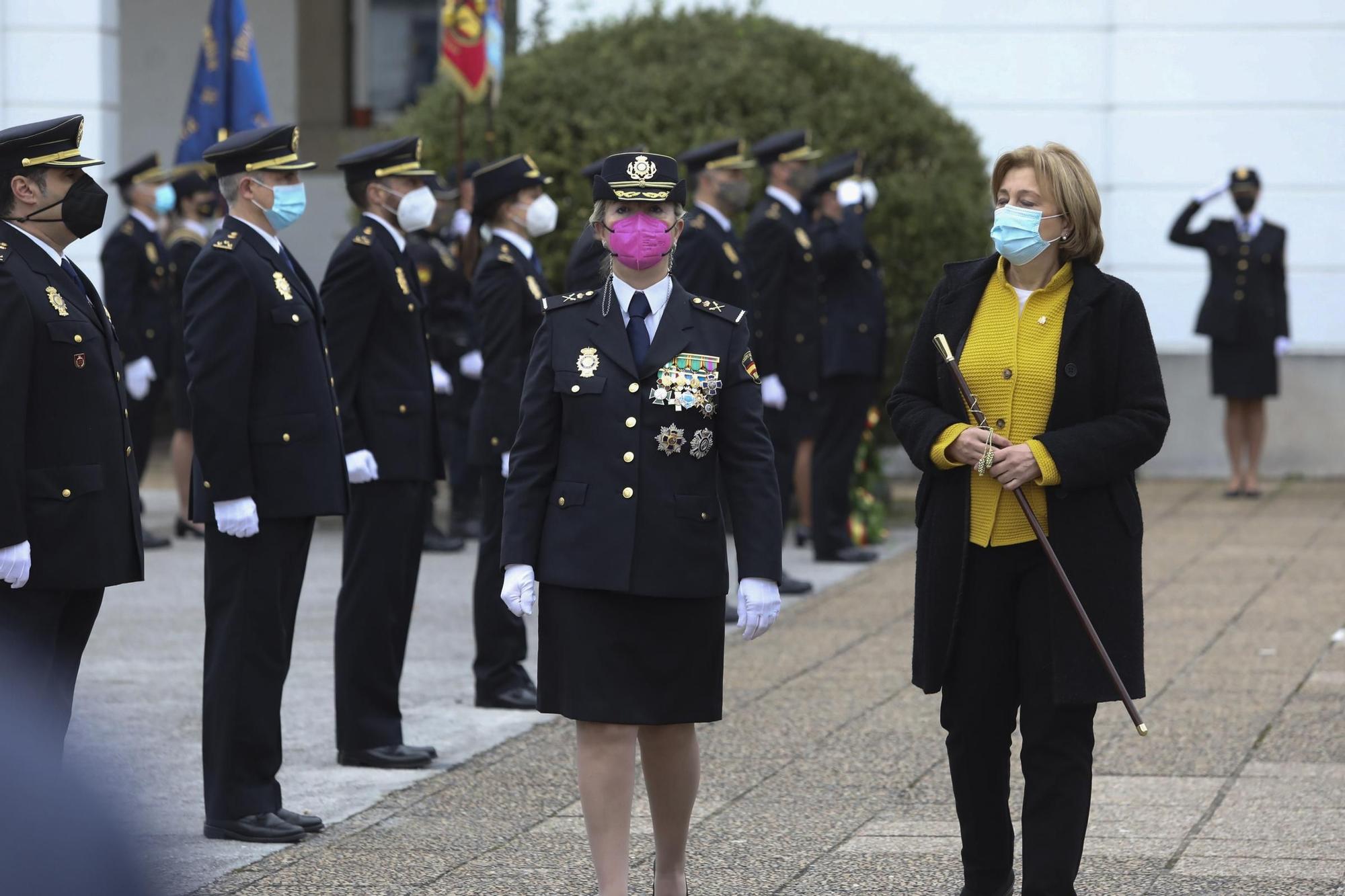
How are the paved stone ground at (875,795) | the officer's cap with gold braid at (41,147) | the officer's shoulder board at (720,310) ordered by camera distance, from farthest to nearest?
the paved stone ground at (875,795), the officer's cap with gold braid at (41,147), the officer's shoulder board at (720,310)

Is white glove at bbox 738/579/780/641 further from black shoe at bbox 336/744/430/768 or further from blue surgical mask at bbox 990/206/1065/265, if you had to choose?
black shoe at bbox 336/744/430/768

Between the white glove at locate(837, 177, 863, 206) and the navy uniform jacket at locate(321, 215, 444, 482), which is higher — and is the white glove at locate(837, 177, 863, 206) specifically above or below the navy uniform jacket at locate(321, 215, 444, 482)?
above

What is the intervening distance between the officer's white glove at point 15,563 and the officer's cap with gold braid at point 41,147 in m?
0.96

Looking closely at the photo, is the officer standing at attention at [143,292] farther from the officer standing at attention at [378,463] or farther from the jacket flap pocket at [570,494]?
the jacket flap pocket at [570,494]

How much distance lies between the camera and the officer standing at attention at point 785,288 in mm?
10242

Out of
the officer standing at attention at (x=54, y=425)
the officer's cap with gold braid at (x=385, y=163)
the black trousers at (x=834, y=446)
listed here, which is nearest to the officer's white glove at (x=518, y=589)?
the officer standing at attention at (x=54, y=425)

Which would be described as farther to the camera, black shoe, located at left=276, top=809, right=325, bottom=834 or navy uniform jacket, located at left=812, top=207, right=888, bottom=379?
navy uniform jacket, located at left=812, top=207, right=888, bottom=379

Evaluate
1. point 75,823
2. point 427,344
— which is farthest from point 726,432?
point 75,823

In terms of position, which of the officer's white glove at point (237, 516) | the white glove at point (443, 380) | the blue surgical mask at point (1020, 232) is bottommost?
the white glove at point (443, 380)

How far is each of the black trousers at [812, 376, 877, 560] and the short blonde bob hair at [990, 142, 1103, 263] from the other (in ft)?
20.1

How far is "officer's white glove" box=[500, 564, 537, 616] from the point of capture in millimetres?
4574

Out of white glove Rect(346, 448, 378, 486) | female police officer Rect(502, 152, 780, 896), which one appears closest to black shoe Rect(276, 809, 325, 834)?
white glove Rect(346, 448, 378, 486)

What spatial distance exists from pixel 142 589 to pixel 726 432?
627cm

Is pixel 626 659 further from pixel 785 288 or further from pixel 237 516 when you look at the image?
pixel 785 288
